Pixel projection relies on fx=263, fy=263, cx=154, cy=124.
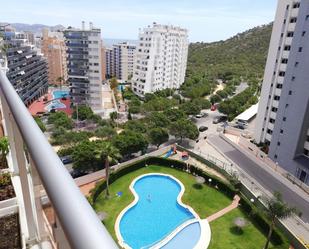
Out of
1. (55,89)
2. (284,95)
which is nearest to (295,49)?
(284,95)

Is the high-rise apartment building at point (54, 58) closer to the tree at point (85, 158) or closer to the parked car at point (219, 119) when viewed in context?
the parked car at point (219, 119)

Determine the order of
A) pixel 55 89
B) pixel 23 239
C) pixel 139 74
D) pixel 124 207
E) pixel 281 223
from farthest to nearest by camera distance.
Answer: pixel 55 89
pixel 139 74
pixel 124 207
pixel 281 223
pixel 23 239

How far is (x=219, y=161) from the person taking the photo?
31.5m

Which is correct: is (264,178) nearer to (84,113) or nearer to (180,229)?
(180,229)

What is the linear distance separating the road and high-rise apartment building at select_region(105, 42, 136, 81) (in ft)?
199

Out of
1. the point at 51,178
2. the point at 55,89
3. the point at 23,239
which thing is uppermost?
the point at 51,178

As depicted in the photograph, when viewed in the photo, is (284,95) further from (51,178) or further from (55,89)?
(55,89)

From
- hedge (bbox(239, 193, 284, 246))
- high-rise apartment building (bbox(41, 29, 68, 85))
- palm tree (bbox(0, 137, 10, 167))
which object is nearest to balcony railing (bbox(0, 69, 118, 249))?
palm tree (bbox(0, 137, 10, 167))

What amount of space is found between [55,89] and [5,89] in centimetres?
7802

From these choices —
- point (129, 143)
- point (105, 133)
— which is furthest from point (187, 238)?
point (105, 133)

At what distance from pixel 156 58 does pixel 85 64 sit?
63.2 feet

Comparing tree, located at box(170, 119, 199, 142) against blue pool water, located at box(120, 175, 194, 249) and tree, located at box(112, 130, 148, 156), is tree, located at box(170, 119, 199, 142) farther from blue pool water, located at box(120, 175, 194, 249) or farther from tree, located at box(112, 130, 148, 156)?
blue pool water, located at box(120, 175, 194, 249)

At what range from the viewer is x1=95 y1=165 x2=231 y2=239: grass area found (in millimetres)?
22375

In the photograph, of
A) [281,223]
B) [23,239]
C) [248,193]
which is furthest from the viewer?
[248,193]
